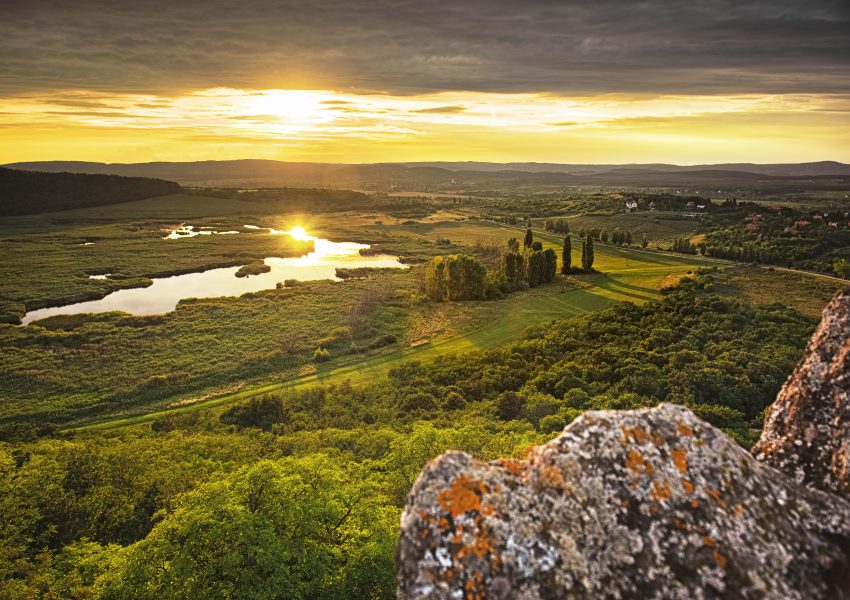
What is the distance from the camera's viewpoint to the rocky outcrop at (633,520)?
5246 millimetres

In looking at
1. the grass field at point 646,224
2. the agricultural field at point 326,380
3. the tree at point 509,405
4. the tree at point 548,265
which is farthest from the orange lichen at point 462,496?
the grass field at point 646,224

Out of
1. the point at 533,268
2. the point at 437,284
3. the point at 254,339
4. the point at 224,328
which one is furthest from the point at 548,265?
the point at 224,328

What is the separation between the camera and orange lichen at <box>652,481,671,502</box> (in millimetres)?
5668

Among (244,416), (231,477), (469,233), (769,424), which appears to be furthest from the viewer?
(469,233)

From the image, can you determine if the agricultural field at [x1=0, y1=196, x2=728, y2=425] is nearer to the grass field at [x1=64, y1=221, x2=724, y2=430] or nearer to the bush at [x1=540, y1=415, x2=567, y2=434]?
the grass field at [x1=64, y1=221, x2=724, y2=430]

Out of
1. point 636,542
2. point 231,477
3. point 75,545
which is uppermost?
point 636,542

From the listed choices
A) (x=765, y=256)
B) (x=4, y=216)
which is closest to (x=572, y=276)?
(x=765, y=256)

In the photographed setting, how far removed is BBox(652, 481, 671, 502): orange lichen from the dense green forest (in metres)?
4.22

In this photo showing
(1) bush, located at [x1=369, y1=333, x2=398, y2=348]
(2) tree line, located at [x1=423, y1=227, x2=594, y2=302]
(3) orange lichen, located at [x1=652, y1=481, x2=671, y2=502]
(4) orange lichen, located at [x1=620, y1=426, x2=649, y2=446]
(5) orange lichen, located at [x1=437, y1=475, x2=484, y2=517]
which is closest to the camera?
(5) orange lichen, located at [x1=437, y1=475, x2=484, y2=517]

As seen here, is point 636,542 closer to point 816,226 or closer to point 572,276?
point 572,276

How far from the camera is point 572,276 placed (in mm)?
96812

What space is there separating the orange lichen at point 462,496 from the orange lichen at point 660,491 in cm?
185

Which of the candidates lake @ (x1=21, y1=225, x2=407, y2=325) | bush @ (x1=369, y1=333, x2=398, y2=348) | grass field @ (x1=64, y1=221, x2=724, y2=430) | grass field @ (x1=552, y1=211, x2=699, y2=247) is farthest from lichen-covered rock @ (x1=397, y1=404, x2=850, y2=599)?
A: grass field @ (x1=552, y1=211, x2=699, y2=247)

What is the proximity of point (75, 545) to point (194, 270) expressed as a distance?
9683 centimetres
